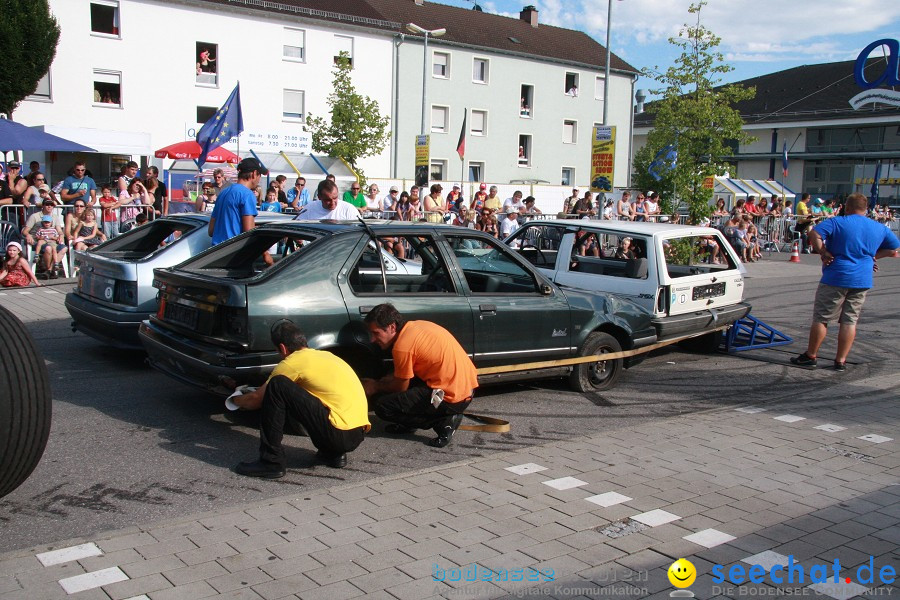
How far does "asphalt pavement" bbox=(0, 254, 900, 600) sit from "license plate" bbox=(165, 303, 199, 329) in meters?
0.78

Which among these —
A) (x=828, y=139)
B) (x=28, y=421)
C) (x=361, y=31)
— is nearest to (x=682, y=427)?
(x=28, y=421)

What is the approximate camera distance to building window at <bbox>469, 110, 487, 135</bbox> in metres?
48.1

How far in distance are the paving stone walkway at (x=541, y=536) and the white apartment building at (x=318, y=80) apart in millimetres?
27665

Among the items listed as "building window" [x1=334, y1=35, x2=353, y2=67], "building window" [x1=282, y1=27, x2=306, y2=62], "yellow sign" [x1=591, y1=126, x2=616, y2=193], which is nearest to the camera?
"yellow sign" [x1=591, y1=126, x2=616, y2=193]

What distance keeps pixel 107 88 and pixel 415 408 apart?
3493 centimetres

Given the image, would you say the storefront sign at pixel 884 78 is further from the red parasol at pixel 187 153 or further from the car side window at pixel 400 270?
the red parasol at pixel 187 153

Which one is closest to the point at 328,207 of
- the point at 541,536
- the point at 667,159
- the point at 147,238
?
the point at 147,238

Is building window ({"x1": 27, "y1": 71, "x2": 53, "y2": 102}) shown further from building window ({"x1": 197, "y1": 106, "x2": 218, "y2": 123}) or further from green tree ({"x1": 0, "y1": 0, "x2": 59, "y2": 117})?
building window ({"x1": 197, "y1": 106, "x2": 218, "y2": 123})

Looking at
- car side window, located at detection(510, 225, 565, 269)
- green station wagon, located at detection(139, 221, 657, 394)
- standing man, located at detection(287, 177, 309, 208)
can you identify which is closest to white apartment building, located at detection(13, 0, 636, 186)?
standing man, located at detection(287, 177, 309, 208)

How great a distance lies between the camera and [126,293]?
7402mm

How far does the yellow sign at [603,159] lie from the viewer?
46.2 ft

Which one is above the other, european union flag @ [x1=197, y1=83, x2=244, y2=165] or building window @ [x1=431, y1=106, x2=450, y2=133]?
building window @ [x1=431, y1=106, x2=450, y2=133]

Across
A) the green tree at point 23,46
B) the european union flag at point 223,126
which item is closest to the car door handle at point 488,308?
the european union flag at point 223,126

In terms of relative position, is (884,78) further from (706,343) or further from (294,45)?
(294,45)
